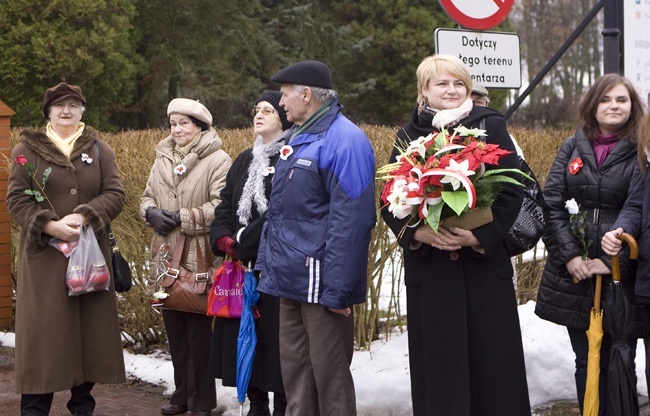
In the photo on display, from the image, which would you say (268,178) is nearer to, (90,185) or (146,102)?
(90,185)

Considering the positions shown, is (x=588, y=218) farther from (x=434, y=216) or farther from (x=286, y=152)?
(x=286, y=152)

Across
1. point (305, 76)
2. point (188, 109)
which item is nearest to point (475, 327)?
point (305, 76)

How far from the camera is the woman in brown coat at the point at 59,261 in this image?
19.0ft

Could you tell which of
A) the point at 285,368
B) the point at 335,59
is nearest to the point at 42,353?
the point at 285,368

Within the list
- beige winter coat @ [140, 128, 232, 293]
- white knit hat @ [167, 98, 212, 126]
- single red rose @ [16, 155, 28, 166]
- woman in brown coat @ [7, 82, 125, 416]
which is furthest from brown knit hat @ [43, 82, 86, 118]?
beige winter coat @ [140, 128, 232, 293]

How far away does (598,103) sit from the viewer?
5.09 metres

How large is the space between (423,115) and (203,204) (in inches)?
78.3

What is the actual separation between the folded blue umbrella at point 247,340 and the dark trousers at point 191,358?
551 mm

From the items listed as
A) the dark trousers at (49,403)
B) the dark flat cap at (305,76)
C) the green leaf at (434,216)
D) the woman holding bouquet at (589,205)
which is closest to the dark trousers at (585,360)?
the woman holding bouquet at (589,205)

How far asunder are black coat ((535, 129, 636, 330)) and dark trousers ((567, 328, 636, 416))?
0.39 feet

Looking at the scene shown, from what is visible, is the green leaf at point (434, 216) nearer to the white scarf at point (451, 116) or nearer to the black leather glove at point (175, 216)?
the white scarf at point (451, 116)

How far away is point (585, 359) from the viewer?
17.0ft

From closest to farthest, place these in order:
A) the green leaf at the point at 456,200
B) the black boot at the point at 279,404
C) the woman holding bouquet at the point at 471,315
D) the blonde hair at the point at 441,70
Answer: the green leaf at the point at 456,200 → the woman holding bouquet at the point at 471,315 → the blonde hair at the point at 441,70 → the black boot at the point at 279,404

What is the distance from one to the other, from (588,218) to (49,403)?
11.4 feet
